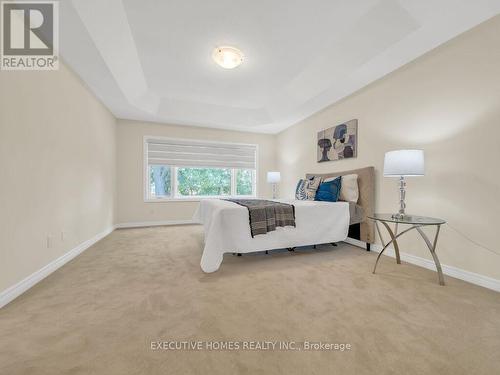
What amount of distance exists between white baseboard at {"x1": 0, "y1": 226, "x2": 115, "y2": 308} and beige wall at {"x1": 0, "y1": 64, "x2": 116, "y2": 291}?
4cm

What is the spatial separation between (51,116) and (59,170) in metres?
0.59

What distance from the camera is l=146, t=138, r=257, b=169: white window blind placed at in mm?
5027

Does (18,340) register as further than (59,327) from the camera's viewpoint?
No

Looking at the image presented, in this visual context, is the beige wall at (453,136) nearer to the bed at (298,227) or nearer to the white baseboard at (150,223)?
the bed at (298,227)

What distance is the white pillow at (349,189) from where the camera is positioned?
3.22 meters

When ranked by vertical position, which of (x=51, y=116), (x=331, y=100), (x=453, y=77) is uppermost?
(x=331, y=100)

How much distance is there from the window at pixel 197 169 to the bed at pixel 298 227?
1.99m

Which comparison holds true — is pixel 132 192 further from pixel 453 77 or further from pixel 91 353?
pixel 453 77

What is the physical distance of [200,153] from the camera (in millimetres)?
5332

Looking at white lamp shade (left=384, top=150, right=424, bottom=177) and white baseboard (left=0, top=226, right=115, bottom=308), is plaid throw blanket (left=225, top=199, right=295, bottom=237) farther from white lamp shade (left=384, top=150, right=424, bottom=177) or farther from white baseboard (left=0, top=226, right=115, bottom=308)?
white baseboard (left=0, top=226, right=115, bottom=308)

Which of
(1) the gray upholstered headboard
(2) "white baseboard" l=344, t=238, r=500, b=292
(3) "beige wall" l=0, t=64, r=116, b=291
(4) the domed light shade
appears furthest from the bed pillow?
(3) "beige wall" l=0, t=64, r=116, b=291

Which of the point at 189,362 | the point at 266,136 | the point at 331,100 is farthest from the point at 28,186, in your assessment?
the point at 266,136

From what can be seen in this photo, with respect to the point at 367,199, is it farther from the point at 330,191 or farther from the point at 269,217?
the point at 269,217

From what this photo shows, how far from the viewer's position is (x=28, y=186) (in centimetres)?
196
